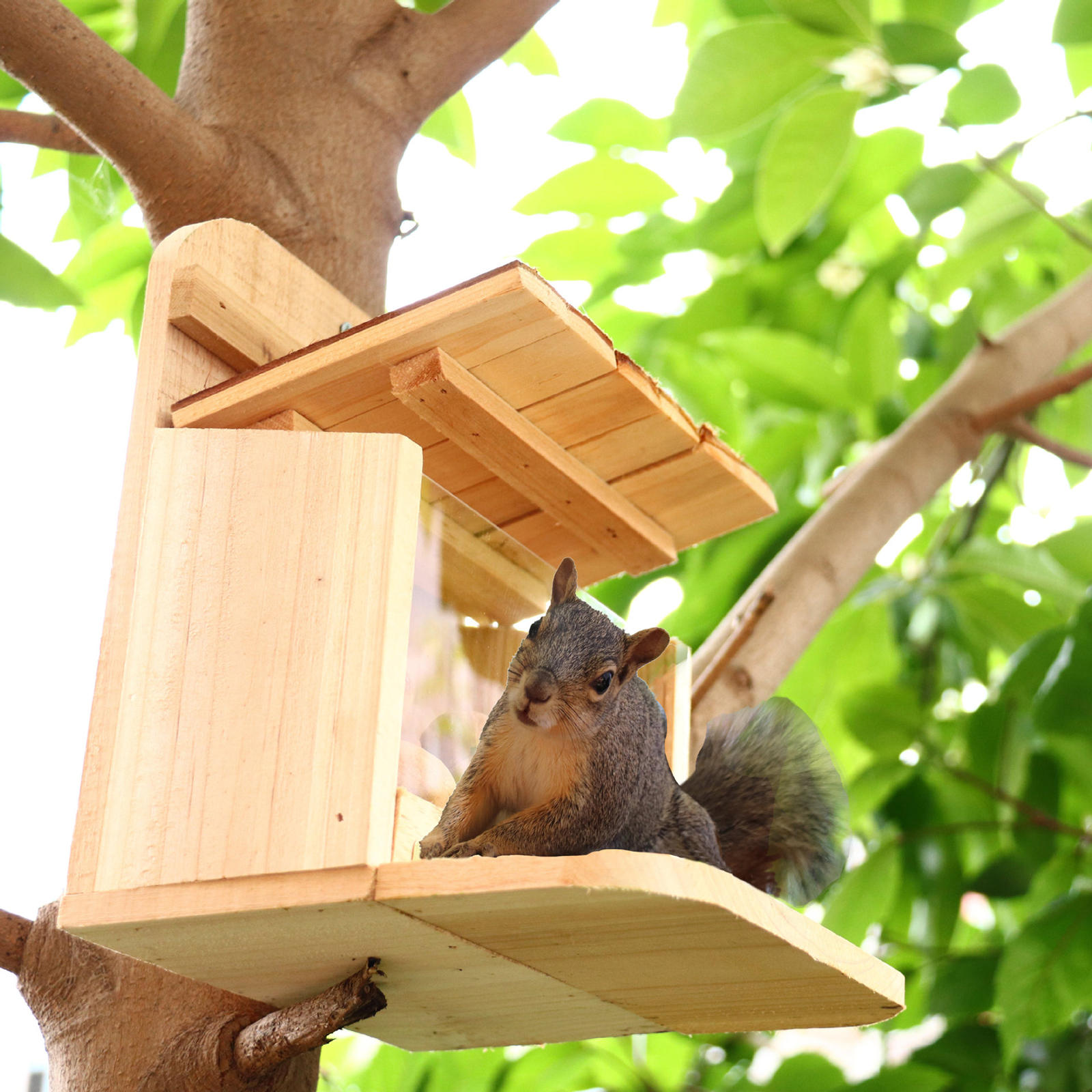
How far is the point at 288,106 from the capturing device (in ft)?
4.92

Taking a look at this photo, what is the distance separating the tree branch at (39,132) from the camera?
1442mm

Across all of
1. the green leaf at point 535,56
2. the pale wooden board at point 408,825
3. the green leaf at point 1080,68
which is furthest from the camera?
the green leaf at point 535,56

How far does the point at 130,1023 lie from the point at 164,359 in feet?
1.95

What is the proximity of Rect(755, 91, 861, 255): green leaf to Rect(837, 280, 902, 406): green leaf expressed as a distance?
10.1 inches

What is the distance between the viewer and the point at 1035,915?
171 cm

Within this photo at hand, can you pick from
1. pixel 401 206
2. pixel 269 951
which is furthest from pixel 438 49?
pixel 269 951

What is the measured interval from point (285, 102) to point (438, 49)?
0.71ft

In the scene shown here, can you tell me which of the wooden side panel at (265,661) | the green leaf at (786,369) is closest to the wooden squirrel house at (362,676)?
the wooden side panel at (265,661)

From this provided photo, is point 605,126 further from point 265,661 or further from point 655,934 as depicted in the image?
point 655,934

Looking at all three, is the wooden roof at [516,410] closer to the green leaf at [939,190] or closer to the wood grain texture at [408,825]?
the wood grain texture at [408,825]

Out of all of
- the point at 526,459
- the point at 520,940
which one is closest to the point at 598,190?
the point at 526,459

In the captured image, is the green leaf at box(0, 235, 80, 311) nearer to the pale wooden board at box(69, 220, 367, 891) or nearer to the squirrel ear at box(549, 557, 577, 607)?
the pale wooden board at box(69, 220, 367, 891)

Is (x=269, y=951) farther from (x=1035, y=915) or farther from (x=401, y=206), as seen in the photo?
(x=1035, y=915)

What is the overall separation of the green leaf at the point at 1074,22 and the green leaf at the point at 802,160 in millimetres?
257
